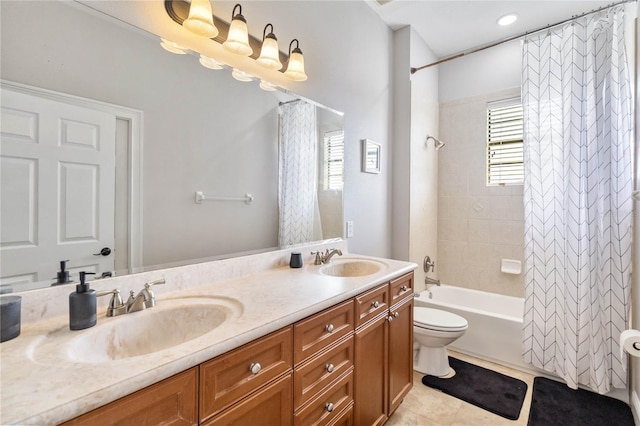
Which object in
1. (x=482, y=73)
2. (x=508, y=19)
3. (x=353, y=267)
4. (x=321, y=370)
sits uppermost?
(x=508, y=19)

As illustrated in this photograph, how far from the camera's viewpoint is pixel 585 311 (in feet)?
6.32

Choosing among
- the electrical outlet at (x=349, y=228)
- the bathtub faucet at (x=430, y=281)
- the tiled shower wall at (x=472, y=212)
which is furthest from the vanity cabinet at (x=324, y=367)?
the tiled shower wall at (x=472, y=212)

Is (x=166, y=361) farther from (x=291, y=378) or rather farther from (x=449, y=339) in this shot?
(x=449, y=339)

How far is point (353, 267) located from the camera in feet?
6.13

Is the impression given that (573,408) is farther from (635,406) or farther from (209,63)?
(209,63)

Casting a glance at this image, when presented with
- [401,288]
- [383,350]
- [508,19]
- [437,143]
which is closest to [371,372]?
[383,350]

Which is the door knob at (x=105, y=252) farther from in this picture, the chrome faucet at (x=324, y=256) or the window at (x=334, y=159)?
the window at (x=334, y=159)

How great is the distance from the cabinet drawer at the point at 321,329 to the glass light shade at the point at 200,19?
47.7 inches

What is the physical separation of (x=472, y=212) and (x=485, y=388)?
158cm

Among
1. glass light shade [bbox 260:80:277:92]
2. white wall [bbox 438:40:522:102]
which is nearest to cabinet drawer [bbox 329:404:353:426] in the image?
glass light shade [bbox 260:80:277:92]

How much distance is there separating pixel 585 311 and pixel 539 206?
0.75m

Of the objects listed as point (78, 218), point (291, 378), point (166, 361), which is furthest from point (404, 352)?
point (78, 218)

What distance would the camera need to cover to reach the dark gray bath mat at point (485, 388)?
1.80 meters

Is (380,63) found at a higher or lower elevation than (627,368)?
higher
